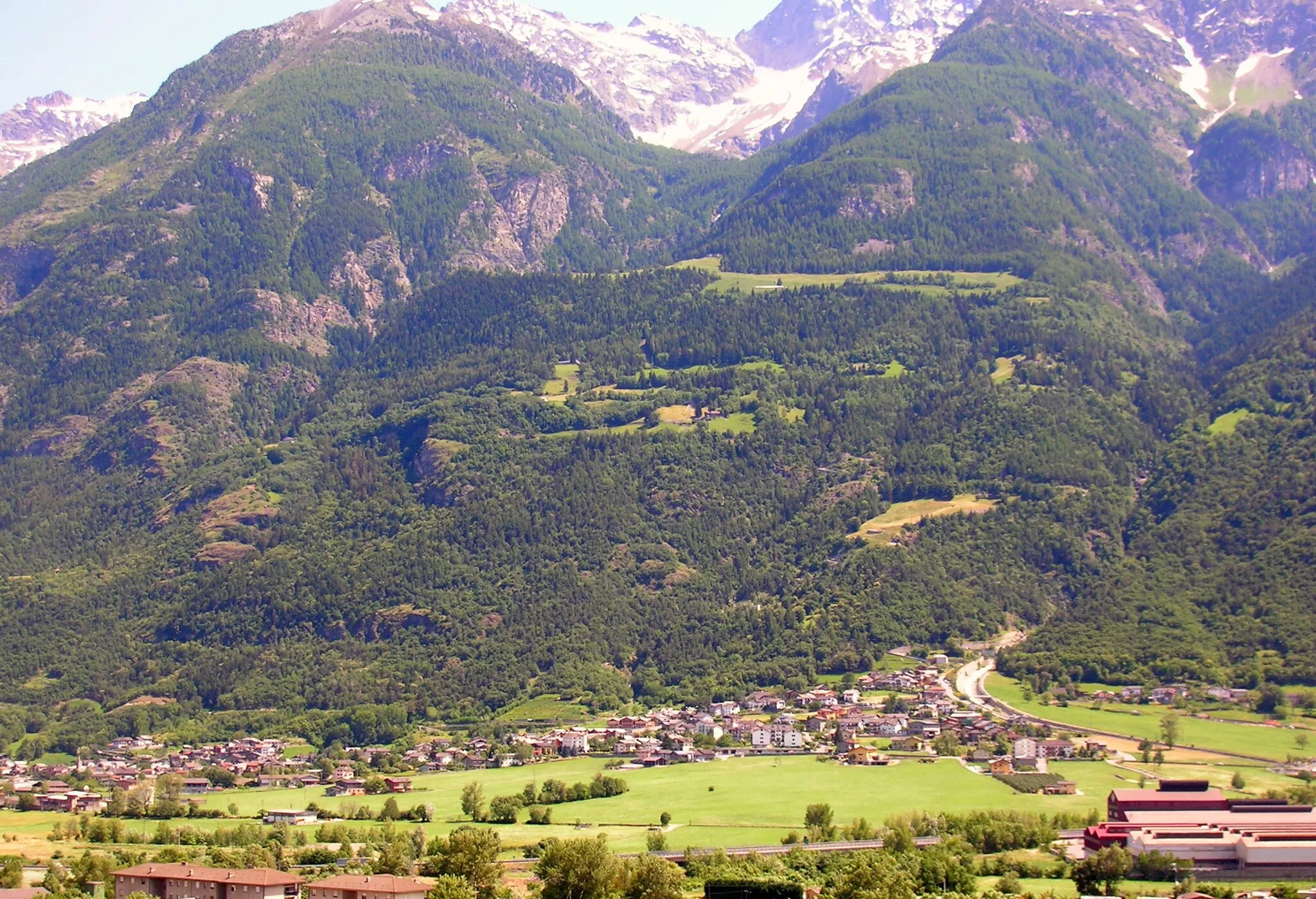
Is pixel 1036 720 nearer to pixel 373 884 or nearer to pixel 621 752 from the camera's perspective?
pixel 621 752

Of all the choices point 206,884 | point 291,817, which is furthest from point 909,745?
point 206,884

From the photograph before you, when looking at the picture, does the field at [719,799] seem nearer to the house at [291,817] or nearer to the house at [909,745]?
the house at [291,817]

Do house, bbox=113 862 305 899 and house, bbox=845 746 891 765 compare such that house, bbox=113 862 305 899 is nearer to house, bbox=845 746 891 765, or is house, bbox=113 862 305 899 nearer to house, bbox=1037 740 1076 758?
house, bbox=845 746 891 765

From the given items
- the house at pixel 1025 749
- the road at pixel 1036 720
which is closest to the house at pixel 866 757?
the house at pixel 1025 749

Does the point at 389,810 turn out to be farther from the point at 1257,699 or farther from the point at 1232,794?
the point at 1257,699

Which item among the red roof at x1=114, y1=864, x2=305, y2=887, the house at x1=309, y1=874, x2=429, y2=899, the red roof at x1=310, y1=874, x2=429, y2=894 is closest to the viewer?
the house at x1=309, y1=874, x2=429, y2=899

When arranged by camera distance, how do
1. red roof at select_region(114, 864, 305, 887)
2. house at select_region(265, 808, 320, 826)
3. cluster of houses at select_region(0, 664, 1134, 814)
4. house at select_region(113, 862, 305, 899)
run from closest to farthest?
1. house at select_region(113, 862, 305, 899)
2. red roof at select_region(114, 864, 305, 887)
3. house at select_region(265, 808, 320, 826)
4. cluster of houses at select_region(0, 664, 1134, 814)

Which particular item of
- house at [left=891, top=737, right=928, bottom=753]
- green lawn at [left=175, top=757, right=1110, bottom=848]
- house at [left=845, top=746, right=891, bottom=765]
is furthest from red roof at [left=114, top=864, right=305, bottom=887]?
house at [left=891, top=737, right=928, bottom=753]
